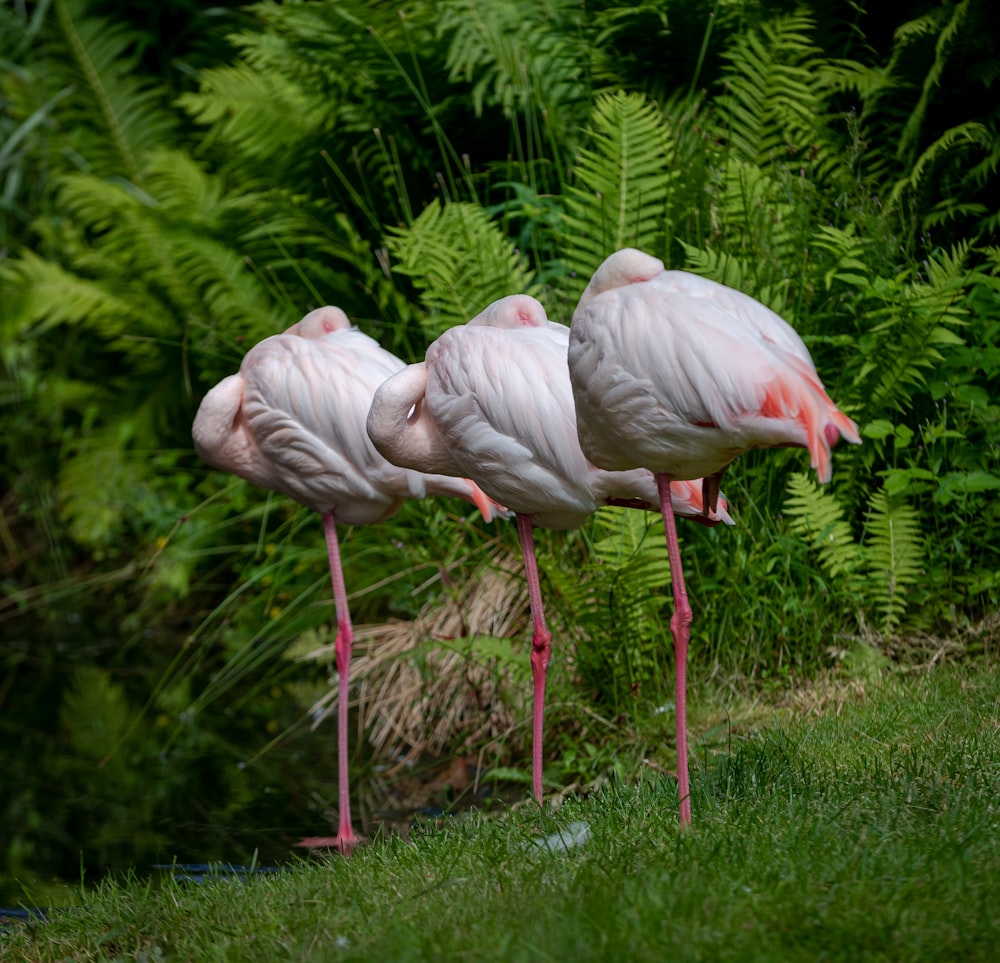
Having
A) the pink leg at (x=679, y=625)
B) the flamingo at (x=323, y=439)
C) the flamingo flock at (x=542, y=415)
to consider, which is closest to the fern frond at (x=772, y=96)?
the flamingo flock at (x=542, y=415)

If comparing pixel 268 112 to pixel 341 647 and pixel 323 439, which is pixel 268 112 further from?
pixel 341 647

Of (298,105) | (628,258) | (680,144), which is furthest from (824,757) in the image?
(298,105)

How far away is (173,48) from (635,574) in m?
8.60

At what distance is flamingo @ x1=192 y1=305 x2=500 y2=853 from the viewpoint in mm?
4941

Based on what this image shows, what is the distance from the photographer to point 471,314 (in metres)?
6.02

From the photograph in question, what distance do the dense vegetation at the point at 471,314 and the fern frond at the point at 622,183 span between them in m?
0.02

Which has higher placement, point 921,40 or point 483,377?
point 921,40

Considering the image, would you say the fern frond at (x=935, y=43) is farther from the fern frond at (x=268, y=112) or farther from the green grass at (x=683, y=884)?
the fern frond at (x=268, y=112)

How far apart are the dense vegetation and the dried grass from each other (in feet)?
0.20

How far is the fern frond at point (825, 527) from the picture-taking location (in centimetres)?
505

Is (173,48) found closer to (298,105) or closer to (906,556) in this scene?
(298,105)

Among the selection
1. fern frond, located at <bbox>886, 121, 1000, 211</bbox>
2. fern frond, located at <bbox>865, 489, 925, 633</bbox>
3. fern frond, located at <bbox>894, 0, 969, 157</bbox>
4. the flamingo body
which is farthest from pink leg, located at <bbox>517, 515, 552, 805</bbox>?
fern frond, located at <bbox>894, 0, 969, 157</bbox>

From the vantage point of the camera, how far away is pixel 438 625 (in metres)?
6.07

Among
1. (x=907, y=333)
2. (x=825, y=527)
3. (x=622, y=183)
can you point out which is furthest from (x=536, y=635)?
(x=622, y=183)
